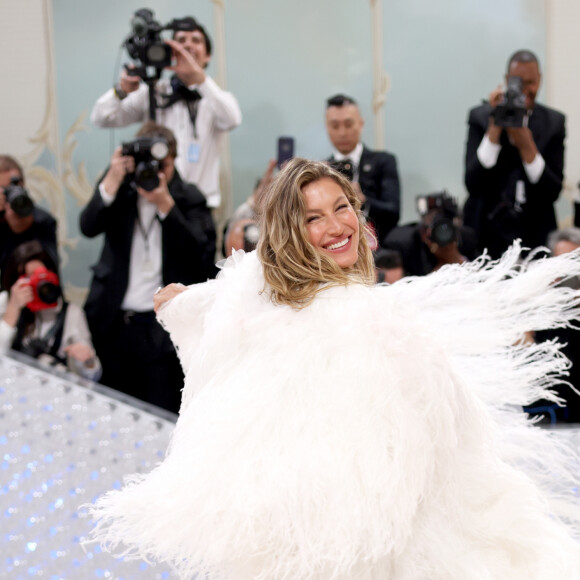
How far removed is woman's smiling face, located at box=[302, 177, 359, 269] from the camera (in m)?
2.18

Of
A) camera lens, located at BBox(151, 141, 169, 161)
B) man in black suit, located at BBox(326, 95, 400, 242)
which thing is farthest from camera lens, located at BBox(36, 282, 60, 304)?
man in black suit, located at BBox(326, 95, 400, 242)

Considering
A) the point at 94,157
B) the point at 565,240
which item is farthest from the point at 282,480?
the point at 94,157

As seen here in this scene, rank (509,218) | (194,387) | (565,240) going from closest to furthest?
1. (194,387)
2. (565,240)
3. (509,218)

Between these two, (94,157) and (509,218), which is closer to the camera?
(509,218)

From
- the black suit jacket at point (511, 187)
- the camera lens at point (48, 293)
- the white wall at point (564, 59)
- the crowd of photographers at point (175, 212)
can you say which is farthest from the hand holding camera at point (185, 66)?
the white wall at point (564, 59)

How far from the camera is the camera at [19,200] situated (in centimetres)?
445

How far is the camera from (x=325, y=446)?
6.61ft

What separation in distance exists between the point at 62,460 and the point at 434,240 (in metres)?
1.93

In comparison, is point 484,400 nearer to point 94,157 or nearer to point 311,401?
point 311,401

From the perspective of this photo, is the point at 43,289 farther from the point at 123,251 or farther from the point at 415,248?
the point at 415,248

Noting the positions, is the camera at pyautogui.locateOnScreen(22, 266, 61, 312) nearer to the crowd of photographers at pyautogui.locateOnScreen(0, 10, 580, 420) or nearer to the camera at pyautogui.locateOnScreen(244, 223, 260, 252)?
the crowd of photographers at pyautogui.locateOnScreen(0, 10, 580, 420)

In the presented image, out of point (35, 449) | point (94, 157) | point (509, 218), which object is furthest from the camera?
point (94, 157)

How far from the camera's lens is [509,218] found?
460 cm

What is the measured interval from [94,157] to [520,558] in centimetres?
488
